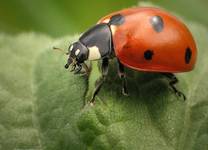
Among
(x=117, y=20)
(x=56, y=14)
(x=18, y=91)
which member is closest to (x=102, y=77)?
(x=117, y=20)

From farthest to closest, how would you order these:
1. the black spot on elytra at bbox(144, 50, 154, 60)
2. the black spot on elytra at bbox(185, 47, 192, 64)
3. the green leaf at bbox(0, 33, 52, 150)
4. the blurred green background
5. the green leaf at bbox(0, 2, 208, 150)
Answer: the blurred green background, the black spot on elytra at bbox(185, 47, 192, 64), the black spot on elytra at bbox(144, 50, 154, 60), the green leaf at bbox(0, 33, 52, 150), the green leaf at bbox(0, 2, 208, 150)

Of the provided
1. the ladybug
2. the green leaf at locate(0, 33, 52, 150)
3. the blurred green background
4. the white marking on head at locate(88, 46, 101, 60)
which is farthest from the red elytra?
the blurred green background

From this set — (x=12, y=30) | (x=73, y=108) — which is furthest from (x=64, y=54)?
(x=12, y=30)

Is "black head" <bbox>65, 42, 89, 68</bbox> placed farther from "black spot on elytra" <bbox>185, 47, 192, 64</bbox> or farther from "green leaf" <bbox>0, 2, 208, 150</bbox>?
"black spot on elytra" <bbox>185, 47, 192, 64</bbox>

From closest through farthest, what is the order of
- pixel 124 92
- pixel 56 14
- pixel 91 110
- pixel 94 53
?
pixel 91 110
pixel 124 92
pixel 94 53
pixel 56 14

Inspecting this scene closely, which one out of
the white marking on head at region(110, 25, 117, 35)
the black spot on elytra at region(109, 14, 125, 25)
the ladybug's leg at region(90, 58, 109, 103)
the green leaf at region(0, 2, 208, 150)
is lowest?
the green leaf at region(0, 2, 208, 150)

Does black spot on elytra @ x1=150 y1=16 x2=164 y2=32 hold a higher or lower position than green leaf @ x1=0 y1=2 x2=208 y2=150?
higher

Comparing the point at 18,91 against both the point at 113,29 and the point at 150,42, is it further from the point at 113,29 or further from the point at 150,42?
the point at 150,42

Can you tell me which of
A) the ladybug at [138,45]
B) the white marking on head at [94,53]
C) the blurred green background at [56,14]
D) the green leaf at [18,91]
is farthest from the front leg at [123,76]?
the blurred green background at [56,14]
